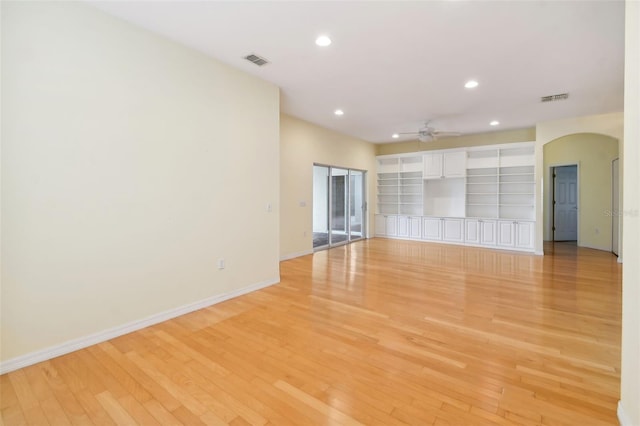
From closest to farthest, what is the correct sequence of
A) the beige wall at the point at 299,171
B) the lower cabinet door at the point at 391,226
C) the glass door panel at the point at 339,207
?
1. the beige wall at the point at 299,171
2. the glass door panel at the point at 339,207
3. the lower cabinet door at the point at 391,226

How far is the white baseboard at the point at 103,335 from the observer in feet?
7.22

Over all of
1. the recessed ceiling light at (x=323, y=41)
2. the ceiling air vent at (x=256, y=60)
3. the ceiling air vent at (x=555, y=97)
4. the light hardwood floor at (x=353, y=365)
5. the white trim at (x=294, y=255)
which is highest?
the ceiling air vent at (x=555, y=97)

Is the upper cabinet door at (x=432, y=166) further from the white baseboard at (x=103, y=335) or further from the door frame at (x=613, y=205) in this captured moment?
the white baseboard at (x=103, y=335)

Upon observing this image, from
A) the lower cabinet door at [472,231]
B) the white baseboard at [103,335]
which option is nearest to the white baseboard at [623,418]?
the white baseboard at [103,335]

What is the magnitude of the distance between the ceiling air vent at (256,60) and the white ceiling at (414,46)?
85mm

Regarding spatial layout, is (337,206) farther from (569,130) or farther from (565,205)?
(565,205)

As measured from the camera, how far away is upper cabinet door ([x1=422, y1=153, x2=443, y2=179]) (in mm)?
8117

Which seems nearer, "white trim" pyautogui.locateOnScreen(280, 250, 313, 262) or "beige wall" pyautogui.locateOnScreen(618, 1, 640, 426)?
"beige wall" pyautogui.locateOnScreen(618, 1, 640, 426)

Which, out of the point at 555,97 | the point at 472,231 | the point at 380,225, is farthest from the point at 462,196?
the point at 555,97

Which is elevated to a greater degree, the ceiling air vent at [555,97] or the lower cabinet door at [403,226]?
the ceiling air vent at [555,97]

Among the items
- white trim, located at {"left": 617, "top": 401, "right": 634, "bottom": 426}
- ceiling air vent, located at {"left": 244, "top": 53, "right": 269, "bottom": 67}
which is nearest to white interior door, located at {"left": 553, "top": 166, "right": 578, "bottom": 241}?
white trim, located at {"left": 617, "top": 401, "right": 634, "bottom": 426}

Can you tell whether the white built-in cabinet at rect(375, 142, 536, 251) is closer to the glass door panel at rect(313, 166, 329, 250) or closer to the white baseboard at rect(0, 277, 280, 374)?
the glass door panel at rect(313, 166, 329, 250)

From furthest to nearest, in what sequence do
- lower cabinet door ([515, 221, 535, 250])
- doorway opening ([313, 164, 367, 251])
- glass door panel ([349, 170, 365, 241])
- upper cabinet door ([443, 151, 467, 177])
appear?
glass door panel ([349, 170, 365, 241]), upper cabinet door ([443, 151, 467, 177]), doorway opening ([313, 164, 367, 251]), lower cabinet door ([515, 221, 535, 250])

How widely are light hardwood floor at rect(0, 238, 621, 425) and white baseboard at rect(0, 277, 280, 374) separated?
0.07m
